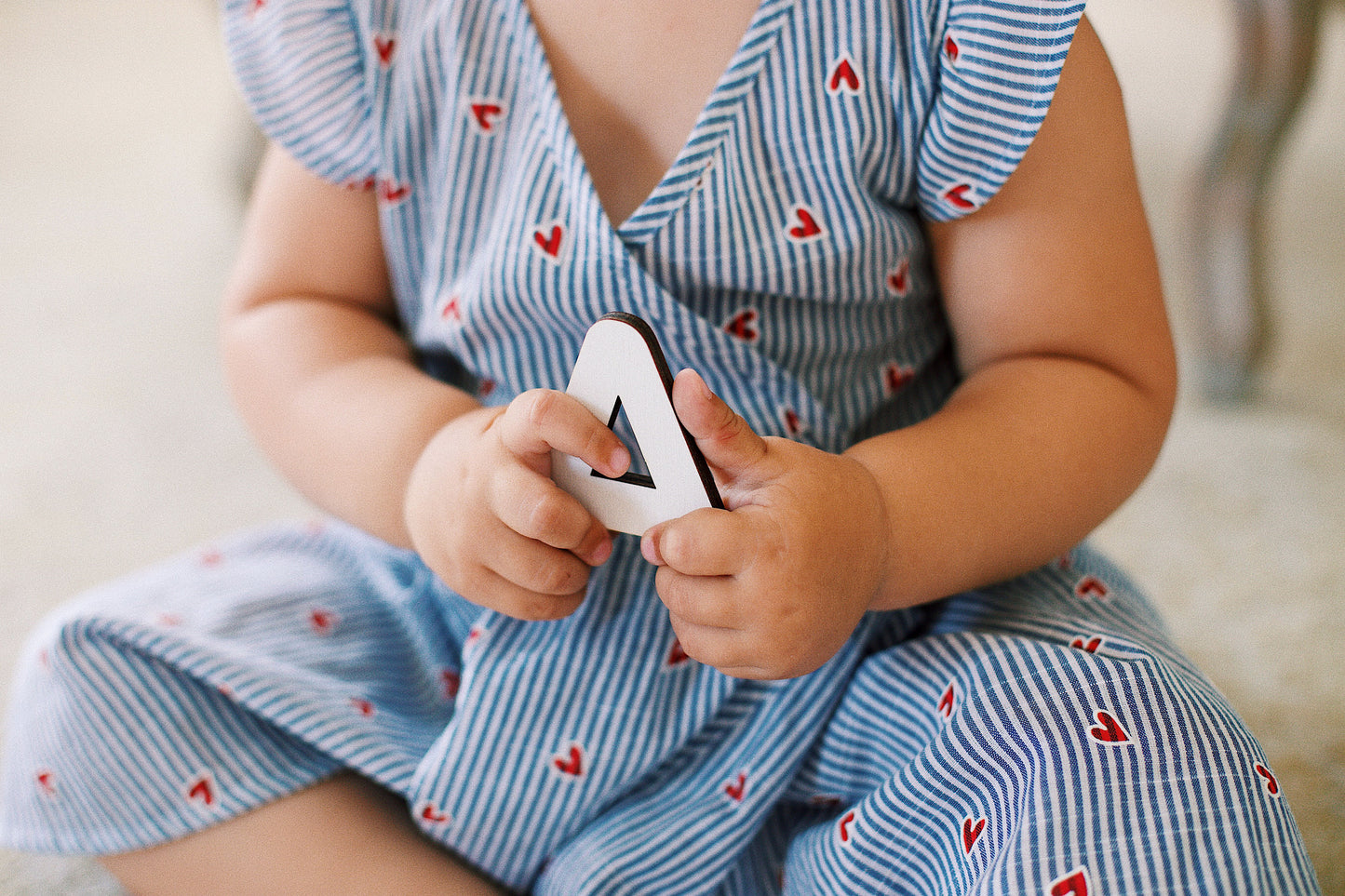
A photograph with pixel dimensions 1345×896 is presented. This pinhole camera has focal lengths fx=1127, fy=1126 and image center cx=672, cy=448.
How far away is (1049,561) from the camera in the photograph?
458mm

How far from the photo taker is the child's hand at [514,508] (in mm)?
338

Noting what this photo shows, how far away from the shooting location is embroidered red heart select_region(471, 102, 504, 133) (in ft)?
1.46

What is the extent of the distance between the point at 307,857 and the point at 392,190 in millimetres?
265

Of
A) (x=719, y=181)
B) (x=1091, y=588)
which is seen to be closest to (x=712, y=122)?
(x=719, y=181)

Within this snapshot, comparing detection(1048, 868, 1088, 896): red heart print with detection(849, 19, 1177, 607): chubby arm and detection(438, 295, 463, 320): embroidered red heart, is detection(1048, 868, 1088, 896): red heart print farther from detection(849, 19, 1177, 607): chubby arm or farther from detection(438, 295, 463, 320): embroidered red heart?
detection(438, 295, 463, 320): embroidered red heart

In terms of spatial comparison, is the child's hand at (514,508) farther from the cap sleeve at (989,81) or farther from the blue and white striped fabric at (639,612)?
the cap sleeve at (989,81)

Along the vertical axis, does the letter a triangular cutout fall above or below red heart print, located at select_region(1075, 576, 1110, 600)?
above

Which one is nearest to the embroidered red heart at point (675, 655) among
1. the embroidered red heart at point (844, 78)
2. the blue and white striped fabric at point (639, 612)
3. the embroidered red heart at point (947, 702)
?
the blue and white striped fabric at point (639, 612)

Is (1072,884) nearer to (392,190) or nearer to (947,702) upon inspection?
(947,702)

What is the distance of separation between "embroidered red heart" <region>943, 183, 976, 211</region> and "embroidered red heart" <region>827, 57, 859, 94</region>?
0.05 m

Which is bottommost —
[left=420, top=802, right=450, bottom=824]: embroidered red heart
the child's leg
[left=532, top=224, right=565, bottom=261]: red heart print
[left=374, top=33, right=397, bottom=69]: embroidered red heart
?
the child's leg

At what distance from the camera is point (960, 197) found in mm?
411

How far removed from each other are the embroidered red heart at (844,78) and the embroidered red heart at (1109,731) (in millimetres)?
229

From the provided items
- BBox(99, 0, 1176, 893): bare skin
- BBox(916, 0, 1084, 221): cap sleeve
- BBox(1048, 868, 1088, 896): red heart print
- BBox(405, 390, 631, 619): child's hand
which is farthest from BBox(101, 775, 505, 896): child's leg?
BBox(916, 0, 1084, 221): cap sleeve
